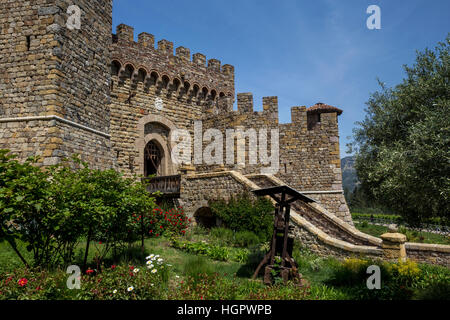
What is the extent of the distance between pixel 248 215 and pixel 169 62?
34.1ft

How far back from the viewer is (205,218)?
14258 mm

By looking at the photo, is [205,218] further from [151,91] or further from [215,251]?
[151,91]

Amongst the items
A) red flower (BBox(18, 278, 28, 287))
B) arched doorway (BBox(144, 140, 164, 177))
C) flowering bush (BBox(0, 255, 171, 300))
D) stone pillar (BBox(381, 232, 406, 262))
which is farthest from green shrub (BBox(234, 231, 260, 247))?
arched doorway (BBox(144, 140, 164, 177))

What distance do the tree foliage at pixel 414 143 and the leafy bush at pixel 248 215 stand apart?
4.63 metres

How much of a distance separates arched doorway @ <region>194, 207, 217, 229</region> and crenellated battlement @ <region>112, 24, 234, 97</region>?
25.3 feet

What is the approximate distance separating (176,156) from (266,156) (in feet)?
16.7

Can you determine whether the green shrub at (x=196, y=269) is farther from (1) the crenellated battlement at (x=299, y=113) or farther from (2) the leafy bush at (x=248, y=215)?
(1) the crenellated battlement at (x=299, y=113)

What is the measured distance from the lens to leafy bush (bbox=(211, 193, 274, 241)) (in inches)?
426

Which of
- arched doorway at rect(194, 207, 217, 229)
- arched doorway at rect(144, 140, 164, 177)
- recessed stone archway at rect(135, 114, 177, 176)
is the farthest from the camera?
arched doorway at rect(144, 140, 164, 177)

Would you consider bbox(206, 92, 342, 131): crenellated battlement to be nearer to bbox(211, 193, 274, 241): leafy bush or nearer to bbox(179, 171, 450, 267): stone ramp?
bbox(179, 171, 450, 267): stone ramp

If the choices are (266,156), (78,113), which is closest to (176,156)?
(266,156)

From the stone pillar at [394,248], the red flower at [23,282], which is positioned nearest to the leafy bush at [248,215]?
the stone pillar at [394,248]

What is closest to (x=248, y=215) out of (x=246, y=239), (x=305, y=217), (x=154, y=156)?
(x=246, y=239)
